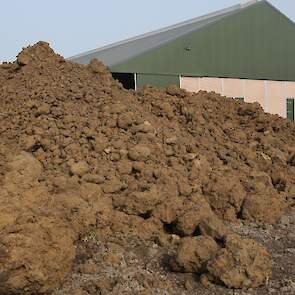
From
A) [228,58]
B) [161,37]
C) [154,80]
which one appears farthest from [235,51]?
[154,80]

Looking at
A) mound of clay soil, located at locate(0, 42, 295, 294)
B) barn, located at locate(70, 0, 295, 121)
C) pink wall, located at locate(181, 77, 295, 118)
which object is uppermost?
barn, located at locate(70, 0, 295, 121)

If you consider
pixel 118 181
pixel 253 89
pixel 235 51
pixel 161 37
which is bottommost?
pixel 118 181

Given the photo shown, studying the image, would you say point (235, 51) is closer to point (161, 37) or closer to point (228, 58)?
point (228, 58)

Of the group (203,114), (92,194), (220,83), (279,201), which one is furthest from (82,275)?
(220,83)

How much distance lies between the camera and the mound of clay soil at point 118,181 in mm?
4363

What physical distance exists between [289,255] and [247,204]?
4.56 feet

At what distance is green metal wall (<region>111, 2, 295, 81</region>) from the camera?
49.4ft

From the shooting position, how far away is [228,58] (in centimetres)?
1662

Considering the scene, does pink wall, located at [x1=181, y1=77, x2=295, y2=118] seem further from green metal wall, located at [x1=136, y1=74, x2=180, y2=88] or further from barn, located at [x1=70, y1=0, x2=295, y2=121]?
green metal wall, located at [x1=136, y1=74, x2=180, y2=88]

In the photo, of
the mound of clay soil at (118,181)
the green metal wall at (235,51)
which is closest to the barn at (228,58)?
the green metal wall at (235,51)

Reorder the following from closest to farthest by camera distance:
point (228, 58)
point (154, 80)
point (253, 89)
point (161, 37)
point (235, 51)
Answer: point (154, 80) → point (228, 58) → point (235, 51) → point (253, 89) → point (161, 37)

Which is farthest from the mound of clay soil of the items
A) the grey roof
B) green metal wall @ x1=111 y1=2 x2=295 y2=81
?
the grey roof

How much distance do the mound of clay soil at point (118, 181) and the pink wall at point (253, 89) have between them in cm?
617

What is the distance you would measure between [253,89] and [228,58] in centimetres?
170
